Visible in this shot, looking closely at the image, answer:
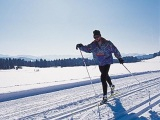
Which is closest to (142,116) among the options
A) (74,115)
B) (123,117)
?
(123,117)

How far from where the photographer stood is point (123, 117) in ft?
14.4

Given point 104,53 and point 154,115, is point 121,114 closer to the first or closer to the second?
point 154,115

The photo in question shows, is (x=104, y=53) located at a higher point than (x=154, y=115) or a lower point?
higher

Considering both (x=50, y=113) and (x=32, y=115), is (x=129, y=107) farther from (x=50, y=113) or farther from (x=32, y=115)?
(x=32, y=115)

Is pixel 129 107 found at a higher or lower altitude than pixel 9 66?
lower

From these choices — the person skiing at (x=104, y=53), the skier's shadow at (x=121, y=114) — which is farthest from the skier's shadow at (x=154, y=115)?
the person skiing at (x=104, y=53)

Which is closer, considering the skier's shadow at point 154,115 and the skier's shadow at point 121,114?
the skier's shadow at point 154,115

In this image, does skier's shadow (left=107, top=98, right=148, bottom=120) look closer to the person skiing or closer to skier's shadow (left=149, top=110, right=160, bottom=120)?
skier's shadow (left=149, top=110, right=160, bottom=120)

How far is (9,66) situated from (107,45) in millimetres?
98147

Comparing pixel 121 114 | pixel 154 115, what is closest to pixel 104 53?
pixel 121 114

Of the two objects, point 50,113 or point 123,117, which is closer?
point 123,117

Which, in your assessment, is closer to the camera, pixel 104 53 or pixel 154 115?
pixel 154 115

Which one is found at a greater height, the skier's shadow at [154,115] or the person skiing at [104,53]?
the person skiing at [104,53]

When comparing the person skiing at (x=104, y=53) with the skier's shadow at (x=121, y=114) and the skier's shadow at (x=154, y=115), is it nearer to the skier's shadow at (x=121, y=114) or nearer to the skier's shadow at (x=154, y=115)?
the skier's shadow at (x=121, y=114)
